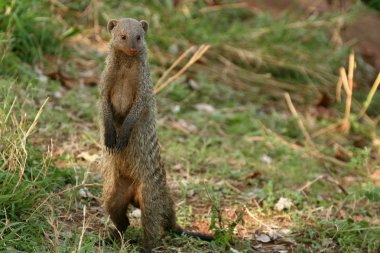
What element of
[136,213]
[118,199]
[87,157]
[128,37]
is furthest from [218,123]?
[128,37]

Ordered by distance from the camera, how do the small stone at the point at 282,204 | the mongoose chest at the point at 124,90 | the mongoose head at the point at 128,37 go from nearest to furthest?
the mongoose head at the point at 128,37, the mongoose chest at the point at 124,90, the small stone at the point at 282,204

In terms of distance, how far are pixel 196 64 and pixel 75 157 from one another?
2.59 m

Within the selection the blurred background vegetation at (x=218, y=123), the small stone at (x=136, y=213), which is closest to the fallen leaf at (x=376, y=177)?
the blurred background vegetation at (x=218, y=123)

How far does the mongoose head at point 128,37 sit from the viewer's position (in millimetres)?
3361

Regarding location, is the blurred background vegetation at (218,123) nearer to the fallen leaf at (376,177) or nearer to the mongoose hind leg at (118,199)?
the fallen leaf at (376,177)

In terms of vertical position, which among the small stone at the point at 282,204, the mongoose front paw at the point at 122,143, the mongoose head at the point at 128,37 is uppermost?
the mongoose head at the point at 128,37

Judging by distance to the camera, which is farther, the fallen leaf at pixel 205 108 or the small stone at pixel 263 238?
the fallen leaf at pixel 205 108

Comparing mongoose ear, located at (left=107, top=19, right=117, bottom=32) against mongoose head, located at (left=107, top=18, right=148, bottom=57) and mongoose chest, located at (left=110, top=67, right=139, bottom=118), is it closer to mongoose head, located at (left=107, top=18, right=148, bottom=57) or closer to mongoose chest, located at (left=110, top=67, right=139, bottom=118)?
mongoose head, located at (left=107, top=18, right=148, bottom=57)

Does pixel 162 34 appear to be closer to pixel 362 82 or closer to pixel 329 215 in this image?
pixel 362 82

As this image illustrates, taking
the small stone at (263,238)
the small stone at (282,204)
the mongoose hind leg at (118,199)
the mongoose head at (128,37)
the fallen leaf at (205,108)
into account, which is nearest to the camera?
the mongoose head at (128,37)

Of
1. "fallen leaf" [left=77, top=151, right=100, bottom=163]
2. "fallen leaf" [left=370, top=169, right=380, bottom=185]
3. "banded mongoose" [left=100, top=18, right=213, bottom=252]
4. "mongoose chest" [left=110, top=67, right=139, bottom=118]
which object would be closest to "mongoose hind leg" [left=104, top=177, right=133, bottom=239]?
"banded mongoose" [left=100, top=18, right=213, bottom=252]

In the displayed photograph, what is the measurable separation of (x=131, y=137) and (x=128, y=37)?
58 centimetres

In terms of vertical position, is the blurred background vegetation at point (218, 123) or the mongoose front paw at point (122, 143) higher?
the mongoose front paw at point (122, 143)

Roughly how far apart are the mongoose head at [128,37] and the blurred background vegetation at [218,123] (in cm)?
56
